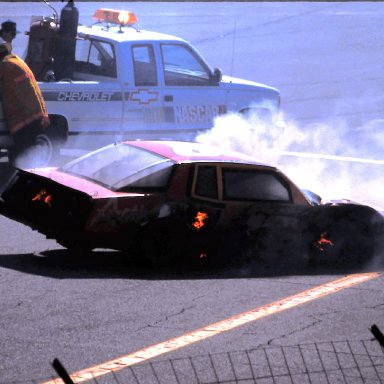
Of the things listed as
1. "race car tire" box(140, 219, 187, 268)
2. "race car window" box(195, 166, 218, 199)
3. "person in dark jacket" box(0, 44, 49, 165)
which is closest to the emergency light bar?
"person in dark jacket" box(0, 44, 49, 165)

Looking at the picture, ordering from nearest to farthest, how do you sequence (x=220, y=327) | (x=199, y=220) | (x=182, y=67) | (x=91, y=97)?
1. (x=220, y=327)
2. (x=199, y=220)
3. (x=91, y=97)
4. (x=182, y=67)

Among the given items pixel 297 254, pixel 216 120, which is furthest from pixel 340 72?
pixel 297 254

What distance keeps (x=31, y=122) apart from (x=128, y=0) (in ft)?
115

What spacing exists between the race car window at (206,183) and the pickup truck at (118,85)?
5.81 metres

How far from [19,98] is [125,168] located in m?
5.10

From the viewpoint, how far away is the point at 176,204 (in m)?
12.5

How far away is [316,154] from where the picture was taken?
22.1 m

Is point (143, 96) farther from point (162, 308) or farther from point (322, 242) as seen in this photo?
point (162, 308)

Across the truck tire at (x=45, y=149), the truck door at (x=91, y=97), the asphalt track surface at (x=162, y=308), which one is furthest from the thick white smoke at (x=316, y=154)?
the truck tire at (x=45, y=149)

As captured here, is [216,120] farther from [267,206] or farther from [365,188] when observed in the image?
[267,206]

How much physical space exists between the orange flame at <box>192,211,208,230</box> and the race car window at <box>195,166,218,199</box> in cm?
19

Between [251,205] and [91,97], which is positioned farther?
[91,97]

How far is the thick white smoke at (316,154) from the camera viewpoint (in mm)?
19172

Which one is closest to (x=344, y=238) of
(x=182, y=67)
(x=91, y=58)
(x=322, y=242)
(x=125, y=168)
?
(x=322, y=242)
